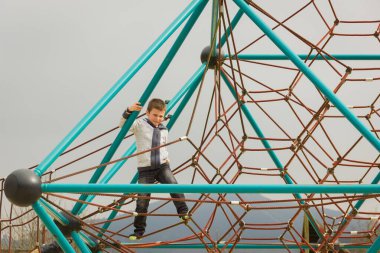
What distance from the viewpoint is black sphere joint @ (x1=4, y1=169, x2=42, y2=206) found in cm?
627

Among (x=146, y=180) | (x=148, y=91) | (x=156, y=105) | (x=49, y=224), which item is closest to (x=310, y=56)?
(x=156, y=105)

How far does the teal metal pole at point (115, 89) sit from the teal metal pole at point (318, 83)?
0.79 metres

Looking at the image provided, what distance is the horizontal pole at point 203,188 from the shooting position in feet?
20.5

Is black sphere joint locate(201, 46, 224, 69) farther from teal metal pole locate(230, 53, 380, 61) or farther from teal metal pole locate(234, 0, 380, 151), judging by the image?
teal metal pole locate(234, 0, 380, 151)

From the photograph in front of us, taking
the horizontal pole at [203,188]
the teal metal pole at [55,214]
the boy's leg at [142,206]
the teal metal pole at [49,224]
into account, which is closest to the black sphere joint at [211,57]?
the boy's leg at [142,206]

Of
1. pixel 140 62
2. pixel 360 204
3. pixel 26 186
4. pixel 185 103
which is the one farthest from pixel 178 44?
pixel 360 204

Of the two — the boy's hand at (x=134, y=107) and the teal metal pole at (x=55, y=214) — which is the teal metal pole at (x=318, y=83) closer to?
the boy's hand at (x=134, y=107)

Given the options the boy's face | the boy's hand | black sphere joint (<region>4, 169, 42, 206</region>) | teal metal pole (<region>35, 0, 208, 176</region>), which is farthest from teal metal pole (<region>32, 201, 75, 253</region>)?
the boy's face

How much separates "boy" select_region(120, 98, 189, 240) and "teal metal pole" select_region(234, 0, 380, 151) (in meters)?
1.39

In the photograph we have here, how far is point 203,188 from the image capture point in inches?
247

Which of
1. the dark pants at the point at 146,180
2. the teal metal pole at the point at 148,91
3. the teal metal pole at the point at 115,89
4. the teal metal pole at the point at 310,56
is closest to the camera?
the teal metal pole at the point at 115,89

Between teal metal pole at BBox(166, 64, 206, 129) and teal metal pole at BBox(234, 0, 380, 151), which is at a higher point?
teal metal pole at BBox(166, 64, 206, 129)

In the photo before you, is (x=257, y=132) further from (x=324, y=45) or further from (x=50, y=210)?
(x=50, y=210)

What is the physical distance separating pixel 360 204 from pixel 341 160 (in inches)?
24.9
